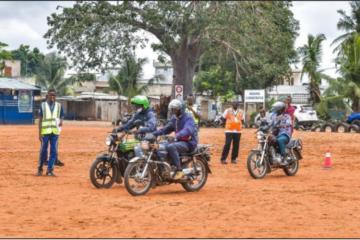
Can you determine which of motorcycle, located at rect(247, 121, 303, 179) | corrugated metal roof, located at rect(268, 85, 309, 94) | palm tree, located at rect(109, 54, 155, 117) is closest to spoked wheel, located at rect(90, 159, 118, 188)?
motorcycle, located at rect(247, 121, 303, 179)

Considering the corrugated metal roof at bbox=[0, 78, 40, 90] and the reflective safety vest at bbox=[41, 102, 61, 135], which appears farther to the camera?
the corrugated metal roof at bbox=[0, 78, 40, 90]

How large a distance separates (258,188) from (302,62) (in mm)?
39230

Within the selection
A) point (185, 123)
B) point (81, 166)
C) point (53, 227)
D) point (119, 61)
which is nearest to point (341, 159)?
point (81, 166)

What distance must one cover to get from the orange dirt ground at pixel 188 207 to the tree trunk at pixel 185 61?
2305 cm

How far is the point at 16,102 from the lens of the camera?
39.4 meters

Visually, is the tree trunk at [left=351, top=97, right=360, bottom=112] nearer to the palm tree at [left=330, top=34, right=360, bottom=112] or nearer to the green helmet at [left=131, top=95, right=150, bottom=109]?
the palm tree at [left=330, top=34, right=360, bottom=112]

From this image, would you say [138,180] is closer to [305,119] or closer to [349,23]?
[305,119]

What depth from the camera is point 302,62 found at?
50.8 m

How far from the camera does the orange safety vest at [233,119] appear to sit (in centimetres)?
1783

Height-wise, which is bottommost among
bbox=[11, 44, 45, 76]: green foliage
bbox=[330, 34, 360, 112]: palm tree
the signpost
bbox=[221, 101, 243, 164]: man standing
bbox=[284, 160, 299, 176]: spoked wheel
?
bbox=[284, 160, 299, 176]: spoked wheel

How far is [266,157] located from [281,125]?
2.72 feet

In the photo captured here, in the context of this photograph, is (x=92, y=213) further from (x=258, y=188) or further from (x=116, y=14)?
(x=116, y=14)

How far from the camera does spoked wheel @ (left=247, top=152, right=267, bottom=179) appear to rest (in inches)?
573

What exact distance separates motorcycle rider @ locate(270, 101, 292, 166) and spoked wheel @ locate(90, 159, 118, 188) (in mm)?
4331
